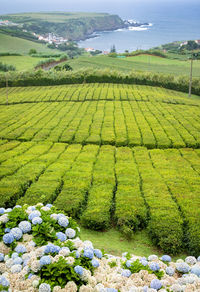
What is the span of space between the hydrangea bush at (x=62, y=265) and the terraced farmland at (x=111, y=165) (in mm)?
2409

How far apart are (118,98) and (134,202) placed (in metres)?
26.8

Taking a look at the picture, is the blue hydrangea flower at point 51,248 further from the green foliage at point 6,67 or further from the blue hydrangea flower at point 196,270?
the green foliage at point 6,67

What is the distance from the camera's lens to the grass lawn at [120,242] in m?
8.97

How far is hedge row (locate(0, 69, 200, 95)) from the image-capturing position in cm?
5278

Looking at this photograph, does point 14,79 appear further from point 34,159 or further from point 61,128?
point 34,159

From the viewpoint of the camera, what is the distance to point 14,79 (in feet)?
178

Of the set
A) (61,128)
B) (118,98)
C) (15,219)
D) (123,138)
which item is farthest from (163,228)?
(118,98)

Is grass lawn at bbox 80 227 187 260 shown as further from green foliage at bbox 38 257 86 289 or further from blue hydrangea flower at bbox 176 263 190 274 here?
green foliage at bbox 38 257 86 289

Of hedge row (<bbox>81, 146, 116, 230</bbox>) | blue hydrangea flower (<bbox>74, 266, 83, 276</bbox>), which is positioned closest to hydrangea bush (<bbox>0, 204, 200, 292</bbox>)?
blue hydrangea flower (<bbox>74, 266, 83, 276</bbox>)

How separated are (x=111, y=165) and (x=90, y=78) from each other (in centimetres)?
4041

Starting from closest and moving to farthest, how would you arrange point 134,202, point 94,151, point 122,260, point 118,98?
point 122,260, point 134,202, point 94,151, point 118,98

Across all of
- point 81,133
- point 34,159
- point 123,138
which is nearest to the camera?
→ point 34,159

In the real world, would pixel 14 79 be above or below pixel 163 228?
above

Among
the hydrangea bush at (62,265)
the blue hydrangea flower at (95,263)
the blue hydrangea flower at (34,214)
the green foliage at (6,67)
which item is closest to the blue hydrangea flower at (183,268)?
the hydrangea bush at (62,265)
